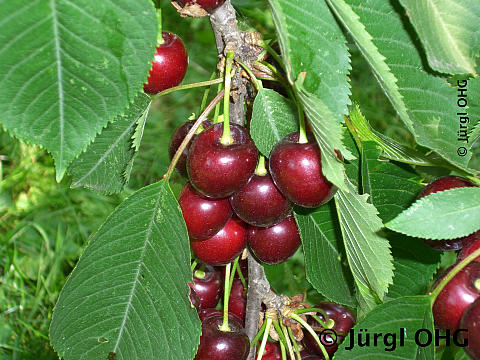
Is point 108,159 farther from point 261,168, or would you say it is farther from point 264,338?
point 264,338

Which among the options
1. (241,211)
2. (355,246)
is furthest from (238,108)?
(355,246)

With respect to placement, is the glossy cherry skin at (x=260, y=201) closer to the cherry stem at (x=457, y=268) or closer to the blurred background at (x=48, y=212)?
the cherry stem at (x=457, y=268)

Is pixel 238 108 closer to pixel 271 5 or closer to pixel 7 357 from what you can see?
pixel 271 5

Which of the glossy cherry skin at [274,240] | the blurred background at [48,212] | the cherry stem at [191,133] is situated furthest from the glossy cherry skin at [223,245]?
the blurred background at [48,212]

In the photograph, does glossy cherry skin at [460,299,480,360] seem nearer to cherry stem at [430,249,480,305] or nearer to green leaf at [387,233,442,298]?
cherry stem at [430,249,480,305]

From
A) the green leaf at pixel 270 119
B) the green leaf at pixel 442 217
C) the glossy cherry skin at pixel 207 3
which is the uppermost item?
the glossy cherry skin at pixel 207 3

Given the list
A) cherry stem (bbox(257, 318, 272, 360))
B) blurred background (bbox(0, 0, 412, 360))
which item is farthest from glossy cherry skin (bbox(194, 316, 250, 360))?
blurred background (bbox(0, 0, 412, 360))

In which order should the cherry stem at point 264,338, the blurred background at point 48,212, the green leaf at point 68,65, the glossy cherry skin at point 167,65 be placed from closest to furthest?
the green leaf at point 68,65 < the glossy cherry skin at point 167,65 < the cherry stem at point 264,338 < the blurred background at point 48,212

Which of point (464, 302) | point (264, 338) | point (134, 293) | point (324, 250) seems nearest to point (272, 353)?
point (264, 338)
